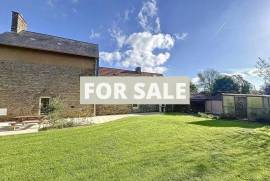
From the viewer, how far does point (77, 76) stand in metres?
16.8

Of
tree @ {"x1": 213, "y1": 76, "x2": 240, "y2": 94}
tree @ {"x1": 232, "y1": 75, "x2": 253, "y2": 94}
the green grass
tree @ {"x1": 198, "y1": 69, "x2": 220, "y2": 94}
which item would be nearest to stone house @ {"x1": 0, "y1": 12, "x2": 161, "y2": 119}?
the green grass

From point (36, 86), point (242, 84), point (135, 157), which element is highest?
point (242, 84)

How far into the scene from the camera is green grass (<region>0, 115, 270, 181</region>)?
4.45 metres

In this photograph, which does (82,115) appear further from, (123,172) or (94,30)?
(123,172)

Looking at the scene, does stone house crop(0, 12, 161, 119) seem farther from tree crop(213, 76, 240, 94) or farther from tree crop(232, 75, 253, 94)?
tree crop(232, 75, 253, 94)

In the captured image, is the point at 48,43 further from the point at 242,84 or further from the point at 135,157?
the point at 242,84

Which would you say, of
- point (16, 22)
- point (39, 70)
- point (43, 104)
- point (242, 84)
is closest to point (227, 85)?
point (242, 84)

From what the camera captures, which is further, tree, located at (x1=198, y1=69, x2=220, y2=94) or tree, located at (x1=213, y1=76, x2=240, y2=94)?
tree, located at (x1=198, y1=69, x2=220, y2=94)

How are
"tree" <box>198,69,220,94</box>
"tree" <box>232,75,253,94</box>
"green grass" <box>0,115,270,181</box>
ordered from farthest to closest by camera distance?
"tree" <box>198,69,220,94</box> → "tree" <box>232,75,253,94</box> → "green grass" <box>0,115,270,181</box>

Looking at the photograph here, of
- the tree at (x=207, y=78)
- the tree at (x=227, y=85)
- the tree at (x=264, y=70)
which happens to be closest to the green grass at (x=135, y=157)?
the tree at (x=264, y=70)

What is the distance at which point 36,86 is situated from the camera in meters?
14.9

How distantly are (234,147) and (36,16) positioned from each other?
1557 cm

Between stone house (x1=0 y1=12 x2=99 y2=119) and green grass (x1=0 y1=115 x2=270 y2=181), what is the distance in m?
8.00

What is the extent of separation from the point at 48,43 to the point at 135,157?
14.9 m
